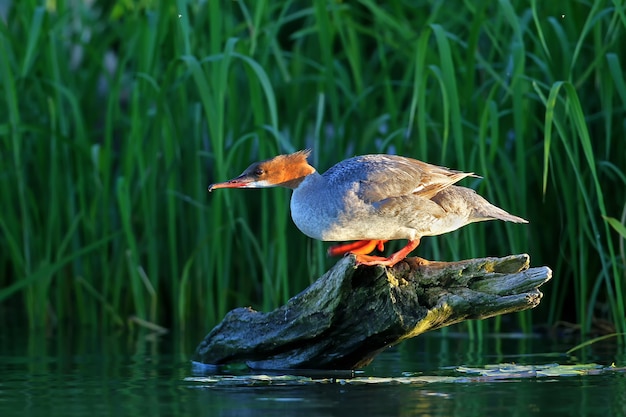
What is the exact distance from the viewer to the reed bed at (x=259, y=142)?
18.6ft

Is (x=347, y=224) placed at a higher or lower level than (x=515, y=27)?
lower

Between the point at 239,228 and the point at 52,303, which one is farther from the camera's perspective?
the point at 52,303

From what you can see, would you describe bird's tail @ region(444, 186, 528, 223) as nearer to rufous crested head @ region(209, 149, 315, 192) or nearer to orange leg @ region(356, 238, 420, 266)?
orange leg @ region(356, 238, 420, 266)

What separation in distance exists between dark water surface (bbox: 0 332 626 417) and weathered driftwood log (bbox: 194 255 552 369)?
0.16 meters

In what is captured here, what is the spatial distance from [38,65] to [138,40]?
27.6 inches

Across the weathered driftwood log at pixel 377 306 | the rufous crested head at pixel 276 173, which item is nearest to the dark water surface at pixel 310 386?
the weathered driftwood log at pixel 377 306

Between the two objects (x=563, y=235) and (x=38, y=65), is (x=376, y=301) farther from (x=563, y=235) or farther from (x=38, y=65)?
(x=38, y=65)

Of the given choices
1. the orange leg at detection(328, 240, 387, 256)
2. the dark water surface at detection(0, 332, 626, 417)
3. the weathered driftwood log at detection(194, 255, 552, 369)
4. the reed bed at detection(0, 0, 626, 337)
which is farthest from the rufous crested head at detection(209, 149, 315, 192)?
the dark water surface at detection(0, 332, 626, 417)

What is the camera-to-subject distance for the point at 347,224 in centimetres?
454

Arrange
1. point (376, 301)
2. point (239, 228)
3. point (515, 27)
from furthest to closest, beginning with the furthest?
point (239, 228) → point (515, 27) → point (376, 301)

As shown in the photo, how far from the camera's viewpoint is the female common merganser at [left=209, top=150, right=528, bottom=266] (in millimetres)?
4543

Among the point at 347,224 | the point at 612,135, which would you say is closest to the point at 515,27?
the point at 612,135

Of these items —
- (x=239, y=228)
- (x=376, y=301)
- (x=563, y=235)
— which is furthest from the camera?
(x=239, y=228)

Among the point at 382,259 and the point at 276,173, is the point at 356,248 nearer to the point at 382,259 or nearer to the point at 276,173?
the point at 382,259
